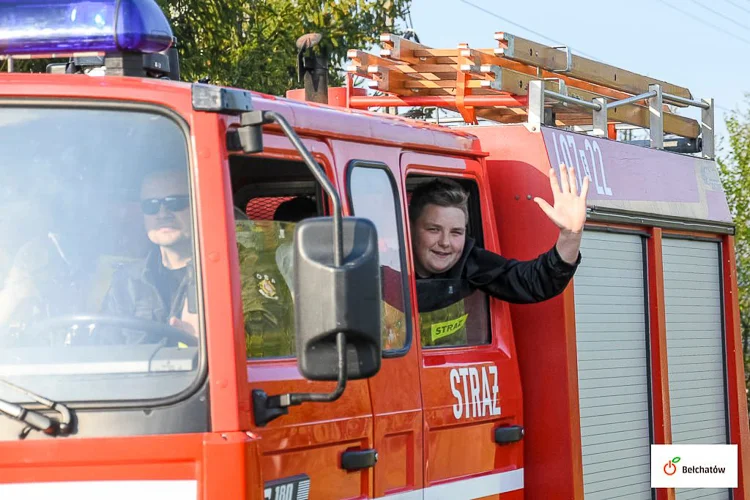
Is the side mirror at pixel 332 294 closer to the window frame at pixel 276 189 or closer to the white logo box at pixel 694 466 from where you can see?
the window frame at pixel 276 189

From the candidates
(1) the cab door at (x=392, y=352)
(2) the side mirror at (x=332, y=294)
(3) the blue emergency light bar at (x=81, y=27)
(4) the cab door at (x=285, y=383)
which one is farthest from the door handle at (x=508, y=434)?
(3) the blue emergency light bar at (x=81, y=27)

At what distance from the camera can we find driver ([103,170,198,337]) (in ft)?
11.5

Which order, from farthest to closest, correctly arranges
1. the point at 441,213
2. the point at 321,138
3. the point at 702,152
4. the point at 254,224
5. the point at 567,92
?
the point at 702,152
the point at 567,92
the point at 441,213
the point at 321,138
the point at 254,224

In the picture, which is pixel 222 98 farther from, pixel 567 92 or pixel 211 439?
pixel 567 92

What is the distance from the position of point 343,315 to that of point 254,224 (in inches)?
33.5

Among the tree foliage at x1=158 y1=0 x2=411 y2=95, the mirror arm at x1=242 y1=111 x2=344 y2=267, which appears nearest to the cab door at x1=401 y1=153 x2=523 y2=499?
the mirror arm at x1=242 y1=111 x2=344 y2=267

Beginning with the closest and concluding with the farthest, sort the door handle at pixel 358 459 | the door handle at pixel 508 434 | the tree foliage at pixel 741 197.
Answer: the door handle at pixel 358 459
the door handle at pixel 508 434
the tree foliage at pixel 741 197

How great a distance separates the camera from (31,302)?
11.3 ft

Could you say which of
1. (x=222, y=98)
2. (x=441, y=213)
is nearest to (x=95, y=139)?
(x=222, y=98)

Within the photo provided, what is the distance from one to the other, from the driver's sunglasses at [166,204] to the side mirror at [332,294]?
443mm

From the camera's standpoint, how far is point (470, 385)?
4.90 m

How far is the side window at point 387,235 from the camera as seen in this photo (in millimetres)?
4500

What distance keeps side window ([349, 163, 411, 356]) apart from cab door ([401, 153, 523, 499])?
0.10 m

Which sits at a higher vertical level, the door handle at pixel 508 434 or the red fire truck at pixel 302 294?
the red fire truck at pixel 302 294
